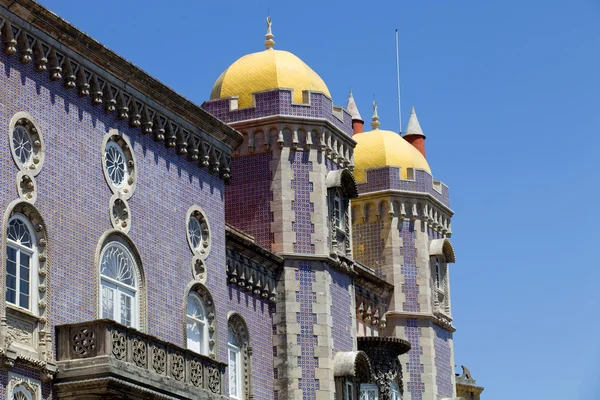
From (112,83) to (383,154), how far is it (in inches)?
759

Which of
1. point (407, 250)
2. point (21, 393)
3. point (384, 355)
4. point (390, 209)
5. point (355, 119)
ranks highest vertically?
point (355, 119)

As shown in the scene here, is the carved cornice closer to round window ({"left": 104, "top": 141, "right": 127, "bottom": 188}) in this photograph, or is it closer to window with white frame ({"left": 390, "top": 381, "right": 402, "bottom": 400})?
window with white frame ({"left": 390, "top": 381, "right": 402, "bottom": 400})

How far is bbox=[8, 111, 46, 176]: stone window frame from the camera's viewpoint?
28250 mm

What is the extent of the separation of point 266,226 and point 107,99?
33.5 ft

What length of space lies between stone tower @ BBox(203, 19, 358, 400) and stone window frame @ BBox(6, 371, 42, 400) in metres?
12.5

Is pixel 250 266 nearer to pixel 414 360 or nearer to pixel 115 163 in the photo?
pixel 115 163

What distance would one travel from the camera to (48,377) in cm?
2809

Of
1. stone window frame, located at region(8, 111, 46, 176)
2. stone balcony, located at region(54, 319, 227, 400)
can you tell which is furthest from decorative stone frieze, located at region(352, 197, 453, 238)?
stone window frame, located at region(8, 111, 46, 176)

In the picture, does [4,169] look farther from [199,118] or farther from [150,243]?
[199,118]

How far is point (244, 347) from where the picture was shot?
38.4 metres

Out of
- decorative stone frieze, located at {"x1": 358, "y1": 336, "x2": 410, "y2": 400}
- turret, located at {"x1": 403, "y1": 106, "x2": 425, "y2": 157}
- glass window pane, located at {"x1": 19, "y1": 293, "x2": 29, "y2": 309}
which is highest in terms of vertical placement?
turret, located at {"x1": 403, "y1": 106, "x2": 425, "y2": 157}

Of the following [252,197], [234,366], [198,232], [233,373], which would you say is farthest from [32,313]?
[252,197]

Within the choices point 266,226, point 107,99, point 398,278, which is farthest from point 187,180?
point 398,278

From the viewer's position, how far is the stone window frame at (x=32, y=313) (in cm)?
2723
